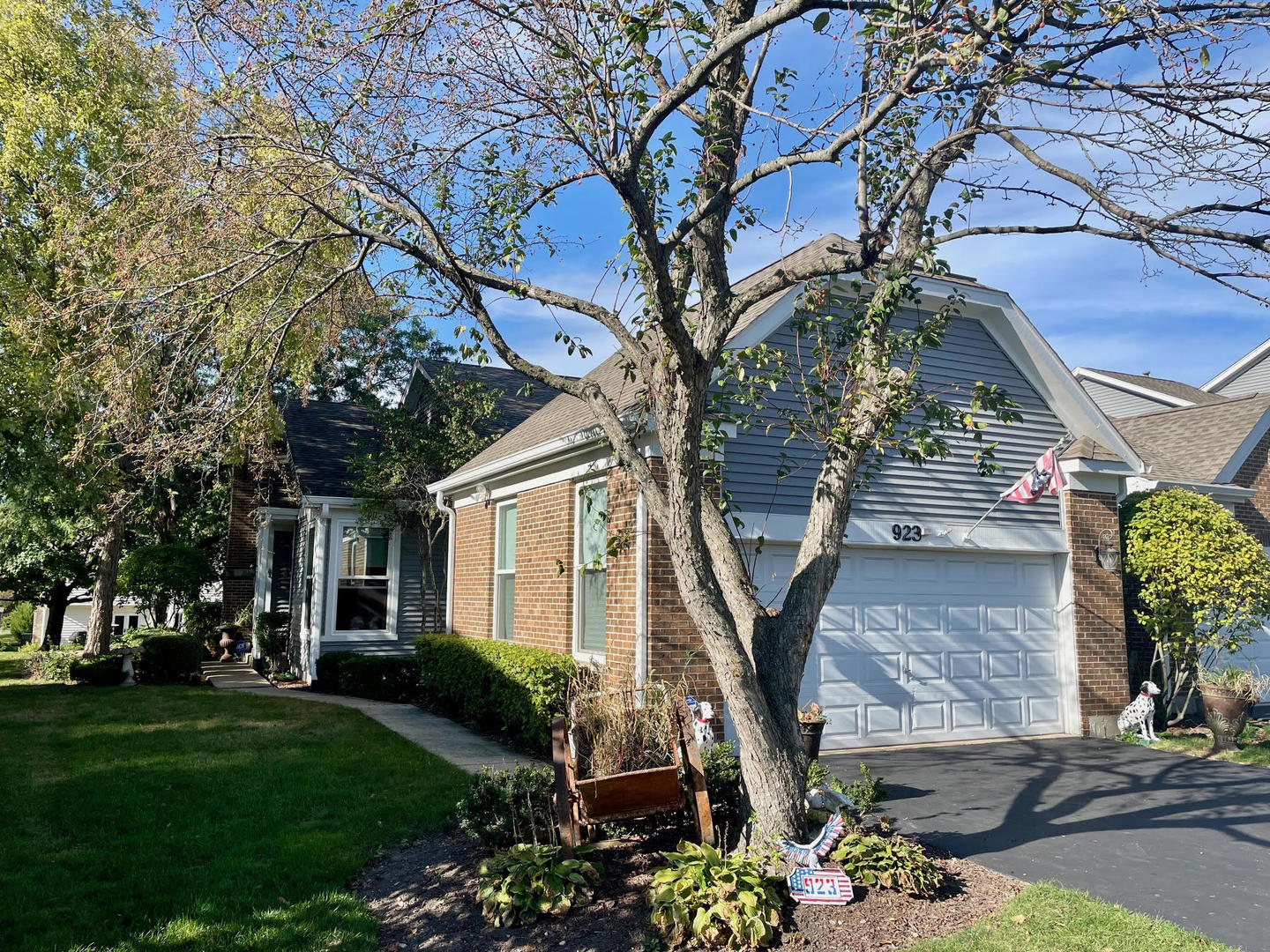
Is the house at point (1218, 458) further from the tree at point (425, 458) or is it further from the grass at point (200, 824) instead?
the tree at point (425, 458)

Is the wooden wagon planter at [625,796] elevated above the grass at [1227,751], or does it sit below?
above

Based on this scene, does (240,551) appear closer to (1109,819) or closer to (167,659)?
(167,659)

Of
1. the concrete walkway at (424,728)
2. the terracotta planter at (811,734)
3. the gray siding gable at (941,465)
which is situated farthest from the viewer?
the gray siding gable at (941,465)

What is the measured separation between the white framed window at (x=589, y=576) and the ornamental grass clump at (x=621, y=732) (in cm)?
342

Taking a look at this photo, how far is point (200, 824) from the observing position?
22.2ft

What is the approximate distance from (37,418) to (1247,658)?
1866 cm

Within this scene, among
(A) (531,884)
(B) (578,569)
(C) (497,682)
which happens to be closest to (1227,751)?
(B) (578,569)

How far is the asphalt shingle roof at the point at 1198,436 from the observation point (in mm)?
14703

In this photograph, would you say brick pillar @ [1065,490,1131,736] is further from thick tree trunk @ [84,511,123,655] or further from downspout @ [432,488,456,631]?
thick tree trunk @ [84,511,123,655]

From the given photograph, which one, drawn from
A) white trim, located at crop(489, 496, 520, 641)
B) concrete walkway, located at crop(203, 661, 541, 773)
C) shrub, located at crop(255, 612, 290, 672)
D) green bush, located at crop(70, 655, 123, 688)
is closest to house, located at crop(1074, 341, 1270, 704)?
white trim, located at crop(489, 496, 520, 641)

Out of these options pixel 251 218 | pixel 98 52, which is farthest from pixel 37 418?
pixel 251 218

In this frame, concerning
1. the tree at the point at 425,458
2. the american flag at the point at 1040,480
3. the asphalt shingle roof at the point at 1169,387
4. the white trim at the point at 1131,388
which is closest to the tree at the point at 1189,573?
the american flag at the point at 1040,480

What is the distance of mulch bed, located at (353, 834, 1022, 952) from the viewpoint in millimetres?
4754

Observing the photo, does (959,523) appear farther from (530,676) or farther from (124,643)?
(124,643)
